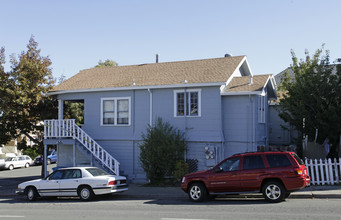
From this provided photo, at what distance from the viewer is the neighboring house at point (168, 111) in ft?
57.6

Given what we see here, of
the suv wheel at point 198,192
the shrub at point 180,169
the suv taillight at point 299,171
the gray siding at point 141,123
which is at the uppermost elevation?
the gray siding at point 141,123

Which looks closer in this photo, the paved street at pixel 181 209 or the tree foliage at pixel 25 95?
the paved street at pixel 181 209

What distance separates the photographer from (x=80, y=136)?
1975cm

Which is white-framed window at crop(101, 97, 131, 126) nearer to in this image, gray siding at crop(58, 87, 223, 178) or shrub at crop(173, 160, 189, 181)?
gray siding at crop(58, 87, 223, 178)

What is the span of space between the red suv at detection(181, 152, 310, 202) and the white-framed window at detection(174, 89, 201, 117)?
19.4ft

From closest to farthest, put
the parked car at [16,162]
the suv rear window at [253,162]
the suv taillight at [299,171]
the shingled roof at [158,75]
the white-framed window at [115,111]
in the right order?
the suv taillight at [299,171]
the suv rear window at [253,162]
the shingled roof at [158,75]
the white-framed window at [115,111]
the parked car at [16,162]

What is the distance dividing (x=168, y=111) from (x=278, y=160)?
797cm

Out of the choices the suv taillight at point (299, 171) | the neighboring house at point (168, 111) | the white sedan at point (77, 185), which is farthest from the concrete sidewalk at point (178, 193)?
the neighboring house at point (168, 111)

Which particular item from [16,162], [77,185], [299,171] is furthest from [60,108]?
[16,162]

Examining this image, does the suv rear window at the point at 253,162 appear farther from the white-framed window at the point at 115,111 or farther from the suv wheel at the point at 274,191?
the white-framed window at the point at 115,111

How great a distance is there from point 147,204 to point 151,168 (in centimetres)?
523

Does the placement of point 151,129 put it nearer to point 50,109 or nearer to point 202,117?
point 202,117

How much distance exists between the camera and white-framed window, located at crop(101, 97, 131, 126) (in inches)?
773

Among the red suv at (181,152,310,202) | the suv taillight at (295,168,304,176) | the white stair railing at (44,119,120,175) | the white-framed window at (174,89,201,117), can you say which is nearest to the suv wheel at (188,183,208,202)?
the red suv at (181,152,310,202)
